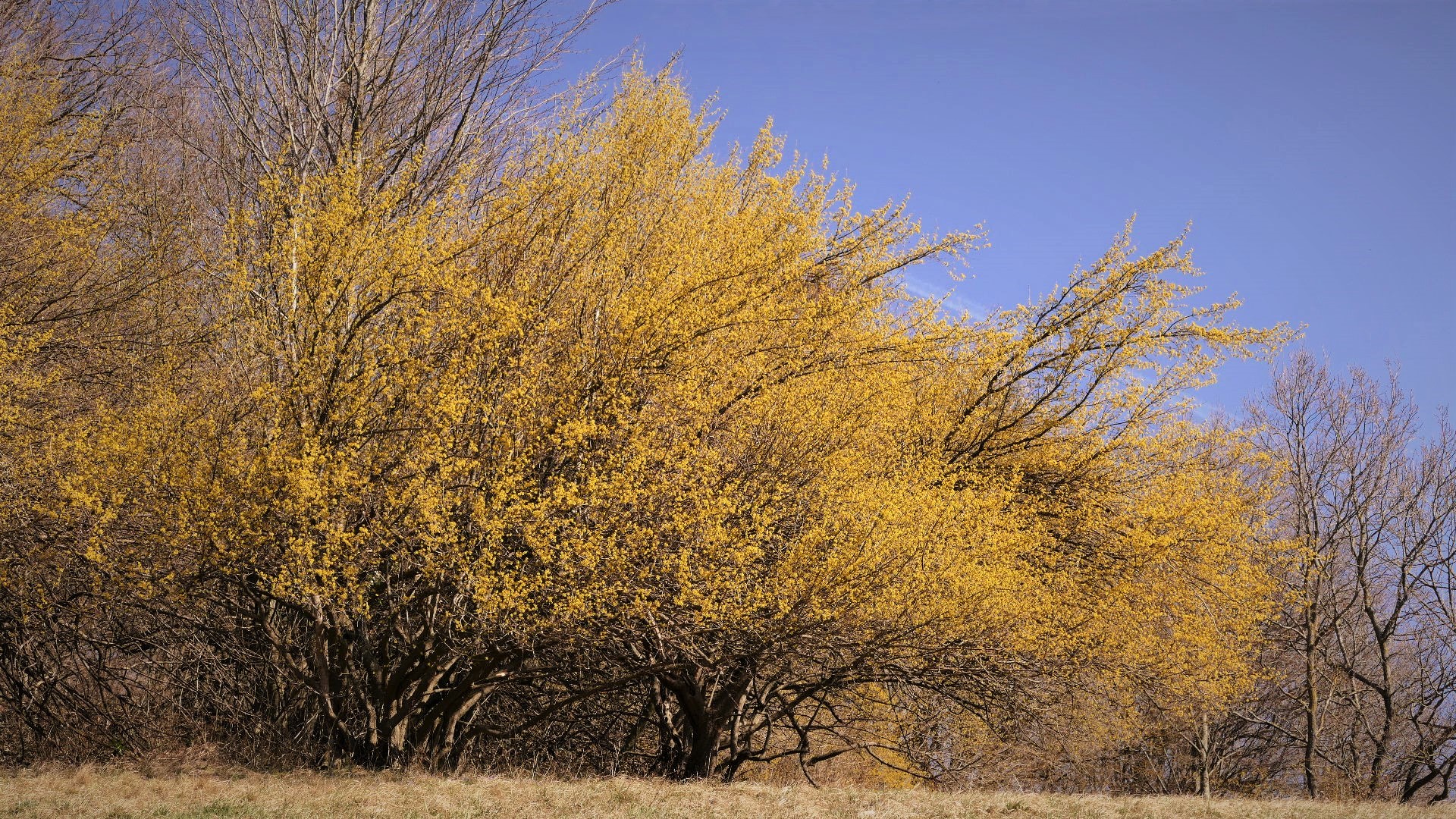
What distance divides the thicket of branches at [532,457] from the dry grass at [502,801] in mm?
1071

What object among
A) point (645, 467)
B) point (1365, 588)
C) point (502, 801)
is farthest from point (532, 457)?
point (1365, 588)

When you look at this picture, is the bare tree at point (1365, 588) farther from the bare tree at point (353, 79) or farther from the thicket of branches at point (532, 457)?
the bare tree at point (353, 79)

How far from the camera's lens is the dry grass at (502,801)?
19.9 ft

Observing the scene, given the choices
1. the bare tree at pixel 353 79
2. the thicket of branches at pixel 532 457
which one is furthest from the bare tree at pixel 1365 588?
the bare tree at pixel 353 79

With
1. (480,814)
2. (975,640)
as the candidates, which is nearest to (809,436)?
(975,640)

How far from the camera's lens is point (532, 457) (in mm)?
7703

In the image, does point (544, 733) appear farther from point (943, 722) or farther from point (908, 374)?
point (908, 374)

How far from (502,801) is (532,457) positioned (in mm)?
2469

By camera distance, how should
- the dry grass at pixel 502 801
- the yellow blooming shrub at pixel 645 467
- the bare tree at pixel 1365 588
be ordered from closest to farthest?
the dry grass at pixel 502 801 < the yellow blooming shrub at pixel 645 467 < the bare tree at pixel 1365 588

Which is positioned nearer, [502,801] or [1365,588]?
[502,801]

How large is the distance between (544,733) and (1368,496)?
15844mm

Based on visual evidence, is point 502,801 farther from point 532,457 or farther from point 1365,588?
point 1365,588

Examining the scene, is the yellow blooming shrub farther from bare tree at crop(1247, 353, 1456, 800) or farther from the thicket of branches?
bare tree at crop(1247, 353, 1456, 800)

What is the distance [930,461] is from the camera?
9234 millimetres
